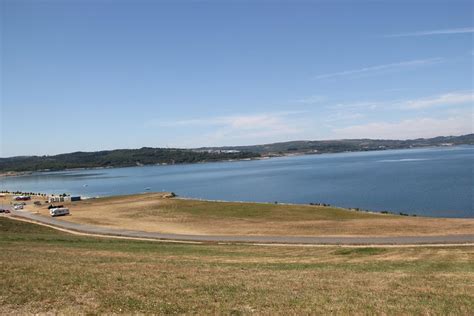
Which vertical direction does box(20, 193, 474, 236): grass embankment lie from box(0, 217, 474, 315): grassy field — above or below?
below

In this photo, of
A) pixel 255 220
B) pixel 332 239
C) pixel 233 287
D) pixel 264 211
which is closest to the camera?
pixel 233 287

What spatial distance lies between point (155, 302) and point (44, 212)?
7000cm

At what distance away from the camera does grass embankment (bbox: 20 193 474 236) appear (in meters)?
42.1

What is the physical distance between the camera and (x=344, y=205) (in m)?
73.6

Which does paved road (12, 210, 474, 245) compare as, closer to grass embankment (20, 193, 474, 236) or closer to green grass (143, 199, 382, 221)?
grass embankment (20, 193, 474, 236)

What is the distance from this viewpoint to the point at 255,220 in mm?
54312

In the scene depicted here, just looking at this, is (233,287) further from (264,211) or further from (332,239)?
(264,211)

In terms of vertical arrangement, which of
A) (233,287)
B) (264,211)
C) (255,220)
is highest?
(233,287)

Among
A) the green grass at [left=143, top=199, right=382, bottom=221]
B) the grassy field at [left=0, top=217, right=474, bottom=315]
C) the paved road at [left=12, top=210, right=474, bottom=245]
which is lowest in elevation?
the green grass at [left=143, top=199, right=382, bottom=221]

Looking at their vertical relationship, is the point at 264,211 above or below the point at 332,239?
below

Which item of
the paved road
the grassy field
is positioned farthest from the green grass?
the grassy field

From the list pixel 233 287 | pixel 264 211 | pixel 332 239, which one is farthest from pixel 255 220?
pixel 233 287

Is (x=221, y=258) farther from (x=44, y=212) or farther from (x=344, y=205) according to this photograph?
(x=44, y=212)

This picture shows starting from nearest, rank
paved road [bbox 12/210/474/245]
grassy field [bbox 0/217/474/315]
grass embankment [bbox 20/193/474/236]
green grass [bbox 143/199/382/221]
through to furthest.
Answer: grassy field [bbox 0/217/474/315] → paved road [bbox 12/210/474/245] → grass embankment [bbox 20/193/474/236] → green grass [bbox 143/199/382/221]
